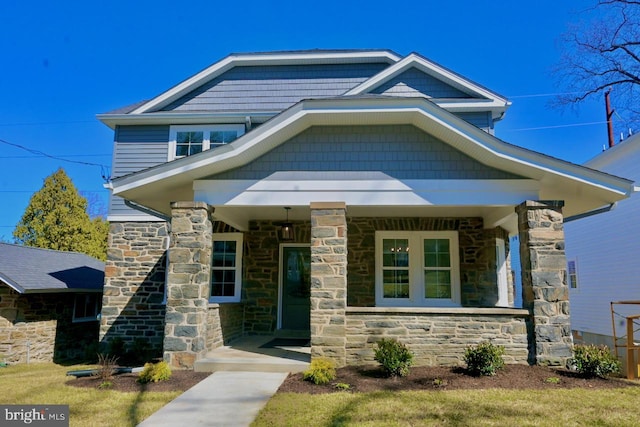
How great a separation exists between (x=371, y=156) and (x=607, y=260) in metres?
10.7

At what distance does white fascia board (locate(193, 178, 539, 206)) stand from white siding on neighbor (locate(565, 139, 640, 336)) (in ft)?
24.6

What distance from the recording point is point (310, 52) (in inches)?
473

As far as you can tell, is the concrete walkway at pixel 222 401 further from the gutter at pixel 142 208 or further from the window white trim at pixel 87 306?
the window white trim at pixel 87 306

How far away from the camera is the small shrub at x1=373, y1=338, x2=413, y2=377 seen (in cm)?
628

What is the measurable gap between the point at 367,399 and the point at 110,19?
11.7 meters

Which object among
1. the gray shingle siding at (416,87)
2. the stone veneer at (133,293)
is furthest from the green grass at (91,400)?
the gray shingle siding at (416,87)

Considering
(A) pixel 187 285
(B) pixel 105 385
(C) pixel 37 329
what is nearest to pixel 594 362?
(A) pixel 187 285

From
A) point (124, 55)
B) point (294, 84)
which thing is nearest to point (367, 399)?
point (294, 84)

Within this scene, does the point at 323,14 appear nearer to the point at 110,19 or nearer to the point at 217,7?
the point at 217,7

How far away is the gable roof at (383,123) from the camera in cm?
690

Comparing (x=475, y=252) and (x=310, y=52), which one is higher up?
(x=310, y=52)

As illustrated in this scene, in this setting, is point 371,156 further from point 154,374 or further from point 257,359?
point 154,374

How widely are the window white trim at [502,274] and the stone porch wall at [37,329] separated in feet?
33.1

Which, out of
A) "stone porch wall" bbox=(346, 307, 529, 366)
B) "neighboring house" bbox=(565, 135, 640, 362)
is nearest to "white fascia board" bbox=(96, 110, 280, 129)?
"stone porch wall" bbox=(346, 307, 529, 366)
